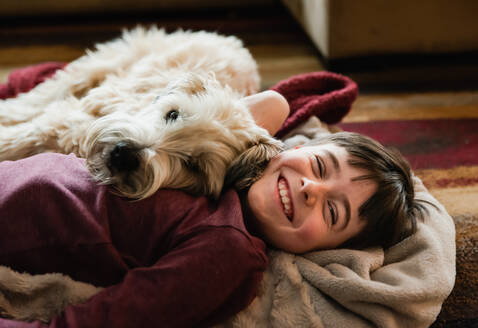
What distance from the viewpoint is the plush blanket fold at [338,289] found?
1039 millimetres

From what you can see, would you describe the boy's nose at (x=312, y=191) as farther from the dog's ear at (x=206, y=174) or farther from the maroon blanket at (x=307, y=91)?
the maroon blanket at (x=307, y=91)

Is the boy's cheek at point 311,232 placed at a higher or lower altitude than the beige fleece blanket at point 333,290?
higher

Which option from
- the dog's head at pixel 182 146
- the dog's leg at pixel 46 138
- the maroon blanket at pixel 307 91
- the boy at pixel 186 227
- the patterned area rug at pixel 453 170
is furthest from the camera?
the maroon blanket at pixel 307 91

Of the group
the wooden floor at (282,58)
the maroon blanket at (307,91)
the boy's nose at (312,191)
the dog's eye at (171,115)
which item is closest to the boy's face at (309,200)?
the boy's nose at (312,191)

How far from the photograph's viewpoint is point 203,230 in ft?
3.37

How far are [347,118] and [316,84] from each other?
0.35 m

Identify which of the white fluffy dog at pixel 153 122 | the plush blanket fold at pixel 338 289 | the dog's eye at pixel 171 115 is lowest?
the plush blanket fold at pixel 338 289

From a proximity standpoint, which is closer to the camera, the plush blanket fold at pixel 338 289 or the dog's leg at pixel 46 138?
the plush blanket fold at pixel 338 289

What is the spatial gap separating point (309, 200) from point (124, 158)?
1.47 ft

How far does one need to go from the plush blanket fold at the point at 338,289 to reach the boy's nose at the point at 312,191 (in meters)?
0.16

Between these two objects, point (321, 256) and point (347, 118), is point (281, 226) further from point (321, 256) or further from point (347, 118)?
point (347, 118)

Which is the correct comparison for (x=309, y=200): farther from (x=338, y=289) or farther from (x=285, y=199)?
(x=338, y=289)

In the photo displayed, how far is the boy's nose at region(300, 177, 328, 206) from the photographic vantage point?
1.09 metres

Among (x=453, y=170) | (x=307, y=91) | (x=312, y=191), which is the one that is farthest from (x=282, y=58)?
(x=312, y=191)
